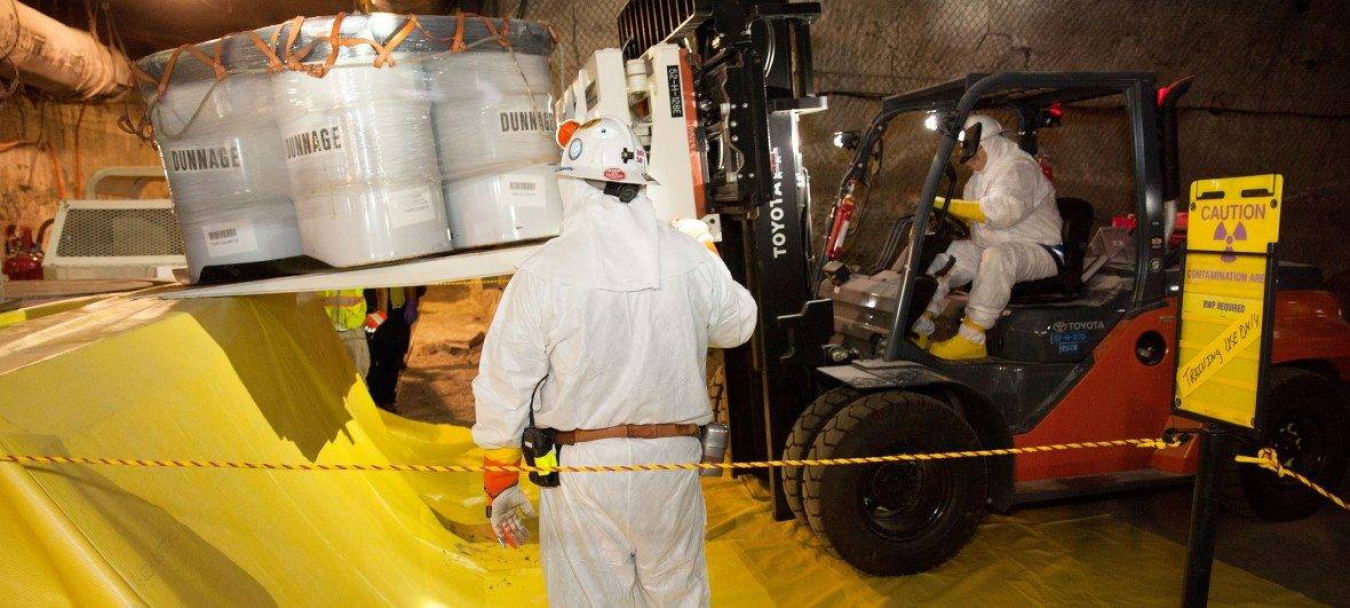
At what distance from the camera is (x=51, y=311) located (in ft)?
11.6

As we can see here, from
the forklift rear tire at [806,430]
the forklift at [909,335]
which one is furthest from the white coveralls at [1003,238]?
the forklift rear tire at [806,430]

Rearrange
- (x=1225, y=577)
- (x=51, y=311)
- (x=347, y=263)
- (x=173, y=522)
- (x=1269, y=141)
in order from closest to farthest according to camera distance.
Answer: (x=173, y=522) → (x=347, y=263) → (x=51, y=311) → (x=1225, y=577) → (x=1269, y=141)

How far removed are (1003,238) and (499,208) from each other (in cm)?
287

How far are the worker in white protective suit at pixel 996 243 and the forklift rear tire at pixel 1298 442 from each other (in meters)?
1.40

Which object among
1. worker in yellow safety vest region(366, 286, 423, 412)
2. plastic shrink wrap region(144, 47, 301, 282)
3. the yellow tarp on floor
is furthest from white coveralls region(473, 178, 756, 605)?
worker in yellow safety vest region(366, 286, 423, 412)

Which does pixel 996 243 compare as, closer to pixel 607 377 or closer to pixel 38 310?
pixel 607 377

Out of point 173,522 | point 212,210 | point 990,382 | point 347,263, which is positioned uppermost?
point 212,210

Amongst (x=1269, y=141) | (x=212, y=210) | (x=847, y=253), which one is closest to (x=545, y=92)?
(x=212, y=210)

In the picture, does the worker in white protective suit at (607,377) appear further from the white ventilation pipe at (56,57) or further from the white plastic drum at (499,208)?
the white ventilation pipe at (56,57)

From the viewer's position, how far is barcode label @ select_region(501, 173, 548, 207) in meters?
2.88

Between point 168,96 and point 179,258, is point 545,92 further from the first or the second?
point 179,258

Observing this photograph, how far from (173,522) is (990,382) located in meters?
3.65

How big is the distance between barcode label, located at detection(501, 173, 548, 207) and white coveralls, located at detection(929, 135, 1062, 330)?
7.99 ft

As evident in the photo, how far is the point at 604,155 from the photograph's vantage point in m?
2.45
